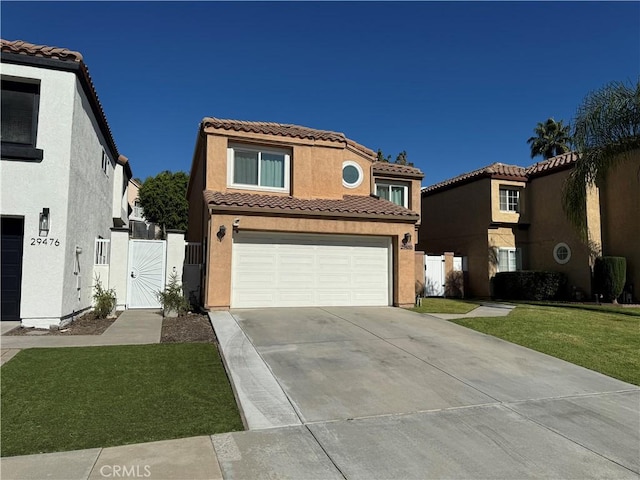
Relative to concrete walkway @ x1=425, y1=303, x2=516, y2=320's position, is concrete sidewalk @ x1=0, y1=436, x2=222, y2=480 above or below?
below

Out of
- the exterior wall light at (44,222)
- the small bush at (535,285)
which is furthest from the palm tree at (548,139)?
the exterior wall light at (44,222)

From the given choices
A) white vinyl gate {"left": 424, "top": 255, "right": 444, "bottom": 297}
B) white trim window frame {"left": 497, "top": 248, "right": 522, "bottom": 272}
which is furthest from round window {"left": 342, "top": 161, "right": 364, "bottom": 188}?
white trim window frame {"left": 497, "top": 248, "right": 522, "bottom": 272}

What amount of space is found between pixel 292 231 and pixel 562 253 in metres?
13.3

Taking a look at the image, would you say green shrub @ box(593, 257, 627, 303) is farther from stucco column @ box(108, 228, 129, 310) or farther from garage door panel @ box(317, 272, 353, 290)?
stucco column @ box(108, 228, 129, 310)

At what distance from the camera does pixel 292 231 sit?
42.7ft

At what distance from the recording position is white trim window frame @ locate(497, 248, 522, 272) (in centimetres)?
2052

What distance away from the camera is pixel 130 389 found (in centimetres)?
A: 580

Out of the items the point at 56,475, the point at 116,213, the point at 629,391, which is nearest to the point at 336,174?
the point at 116,213

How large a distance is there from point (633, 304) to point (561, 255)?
3371 mm

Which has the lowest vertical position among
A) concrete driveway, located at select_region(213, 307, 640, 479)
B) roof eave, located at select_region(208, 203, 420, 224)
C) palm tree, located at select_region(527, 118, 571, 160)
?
concrete driveway, located at select_region(213, 307, 640, 479)

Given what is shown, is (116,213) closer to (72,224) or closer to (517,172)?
(72,224)

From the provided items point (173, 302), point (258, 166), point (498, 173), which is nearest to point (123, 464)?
point (173, 302)

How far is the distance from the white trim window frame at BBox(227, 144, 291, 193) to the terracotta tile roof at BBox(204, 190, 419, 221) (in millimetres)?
475

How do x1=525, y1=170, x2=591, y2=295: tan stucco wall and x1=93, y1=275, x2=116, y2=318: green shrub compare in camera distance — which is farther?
x1=525, y1=170, x2=591, y2=295: tan stucco wall
